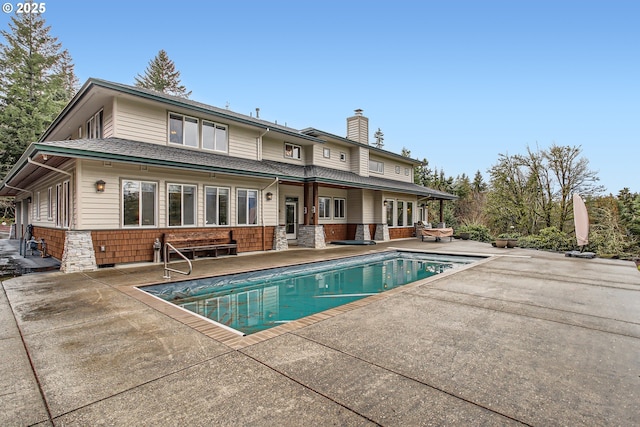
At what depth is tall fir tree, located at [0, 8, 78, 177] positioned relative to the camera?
74.3 ft

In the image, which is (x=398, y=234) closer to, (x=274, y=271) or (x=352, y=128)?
(x=352, y=128)

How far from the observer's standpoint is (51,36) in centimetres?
3088

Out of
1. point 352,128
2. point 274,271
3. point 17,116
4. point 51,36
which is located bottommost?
point 274,271

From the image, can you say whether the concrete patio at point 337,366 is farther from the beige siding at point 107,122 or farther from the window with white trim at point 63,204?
the beige siding at point 107,122

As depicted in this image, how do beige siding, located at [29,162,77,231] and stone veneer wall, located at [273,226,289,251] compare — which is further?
stone veneer wall, located at [273,226,289,251]

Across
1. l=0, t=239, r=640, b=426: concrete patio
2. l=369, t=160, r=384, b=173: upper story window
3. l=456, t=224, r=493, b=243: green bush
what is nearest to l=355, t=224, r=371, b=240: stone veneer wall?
l=369, t=160, r=384, b=173: upper story window

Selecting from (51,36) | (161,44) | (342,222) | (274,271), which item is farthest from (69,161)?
(161,44)

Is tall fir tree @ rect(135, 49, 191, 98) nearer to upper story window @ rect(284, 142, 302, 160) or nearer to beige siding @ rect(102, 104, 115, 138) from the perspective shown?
upper story window @ rect(284, 142, 302, 160)

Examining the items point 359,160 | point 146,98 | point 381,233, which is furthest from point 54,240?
point 381,233

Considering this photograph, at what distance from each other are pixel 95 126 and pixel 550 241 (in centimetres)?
1961

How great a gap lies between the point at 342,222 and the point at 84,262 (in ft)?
39.9

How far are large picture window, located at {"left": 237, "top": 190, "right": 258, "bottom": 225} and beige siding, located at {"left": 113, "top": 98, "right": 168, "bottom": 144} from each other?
3.20m

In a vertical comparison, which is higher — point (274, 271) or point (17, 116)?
point (17, 116)

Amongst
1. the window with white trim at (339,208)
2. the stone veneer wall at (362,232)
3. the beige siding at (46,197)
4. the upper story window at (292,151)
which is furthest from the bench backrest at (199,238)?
the stone veneer wall at (362,232)
